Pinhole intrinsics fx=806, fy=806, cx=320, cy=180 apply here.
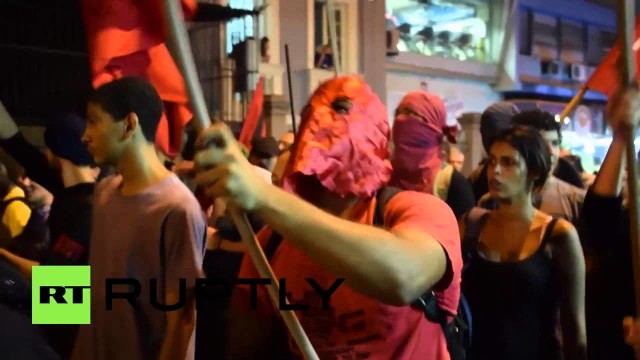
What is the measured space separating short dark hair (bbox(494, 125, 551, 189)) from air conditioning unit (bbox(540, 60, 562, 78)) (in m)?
13.5

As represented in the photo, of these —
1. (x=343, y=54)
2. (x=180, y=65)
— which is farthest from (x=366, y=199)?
(x=343, y=54)

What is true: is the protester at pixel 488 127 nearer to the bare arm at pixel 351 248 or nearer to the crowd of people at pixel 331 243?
the crowd of people at pixel 331 243

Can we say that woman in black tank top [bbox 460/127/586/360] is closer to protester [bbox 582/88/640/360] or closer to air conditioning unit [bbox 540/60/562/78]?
protester [bbox 582/88/640/360]

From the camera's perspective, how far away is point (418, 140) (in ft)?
7.16

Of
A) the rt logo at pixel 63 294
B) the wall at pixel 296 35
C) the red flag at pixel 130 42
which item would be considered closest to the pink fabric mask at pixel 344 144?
the red flag at pixel 130 42

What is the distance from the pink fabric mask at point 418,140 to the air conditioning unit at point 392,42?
9.75 metres

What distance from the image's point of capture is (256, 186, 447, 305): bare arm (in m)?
0.94

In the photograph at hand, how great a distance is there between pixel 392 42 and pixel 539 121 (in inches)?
376

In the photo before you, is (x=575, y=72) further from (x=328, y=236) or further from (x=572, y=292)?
(x=328, y=236)

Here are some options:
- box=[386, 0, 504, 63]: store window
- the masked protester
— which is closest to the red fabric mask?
the masked protester

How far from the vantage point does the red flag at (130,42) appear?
148cm

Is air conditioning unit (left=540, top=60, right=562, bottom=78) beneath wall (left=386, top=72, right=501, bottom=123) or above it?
above

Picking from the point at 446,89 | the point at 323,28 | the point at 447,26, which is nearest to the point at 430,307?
the point at 323,28

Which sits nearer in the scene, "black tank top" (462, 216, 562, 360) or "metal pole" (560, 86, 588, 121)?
"black tank top" (462, 216, 562, 360)
